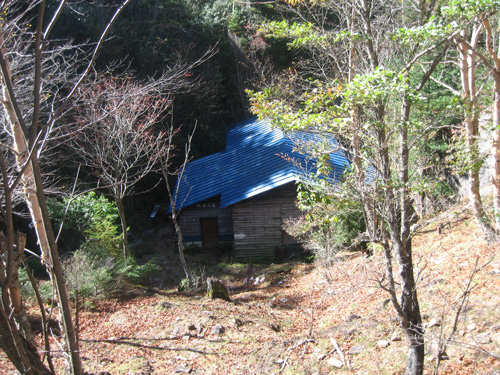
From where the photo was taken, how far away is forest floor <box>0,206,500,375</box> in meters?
6.07

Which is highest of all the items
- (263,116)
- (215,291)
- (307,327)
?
(263,116)

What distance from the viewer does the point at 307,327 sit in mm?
8438

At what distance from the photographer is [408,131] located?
484 cm

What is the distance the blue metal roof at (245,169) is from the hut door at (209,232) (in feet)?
4.33

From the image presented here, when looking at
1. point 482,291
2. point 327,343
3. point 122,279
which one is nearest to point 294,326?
point 327,343

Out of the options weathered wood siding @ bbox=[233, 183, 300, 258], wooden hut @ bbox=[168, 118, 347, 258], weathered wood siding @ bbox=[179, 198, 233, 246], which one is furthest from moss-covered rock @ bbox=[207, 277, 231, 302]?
weathered wood siding @ bbox=[179, 198, 233, 246]

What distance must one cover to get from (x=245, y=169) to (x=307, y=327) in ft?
28.0

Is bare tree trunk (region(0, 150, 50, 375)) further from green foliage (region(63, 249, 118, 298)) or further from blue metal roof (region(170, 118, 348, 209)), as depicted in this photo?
blue metal roof (region(170, 118, 348, 209))

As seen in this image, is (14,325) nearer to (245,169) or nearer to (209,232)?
(245,169)

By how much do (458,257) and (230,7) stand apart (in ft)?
69.4

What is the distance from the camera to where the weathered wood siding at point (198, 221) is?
15859 mm

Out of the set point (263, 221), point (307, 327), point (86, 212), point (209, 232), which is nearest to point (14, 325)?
point (307, 327)

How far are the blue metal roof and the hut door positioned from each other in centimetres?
132

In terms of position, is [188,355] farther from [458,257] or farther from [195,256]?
[195,256]
